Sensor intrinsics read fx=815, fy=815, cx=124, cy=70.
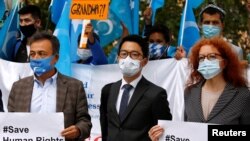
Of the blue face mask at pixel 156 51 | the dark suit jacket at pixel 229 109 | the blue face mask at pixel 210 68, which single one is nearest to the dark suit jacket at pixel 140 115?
the dark suit jacket at pixel 229 109

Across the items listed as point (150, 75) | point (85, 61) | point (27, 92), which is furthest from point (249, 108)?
point (85, 61)

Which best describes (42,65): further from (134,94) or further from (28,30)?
(28,30)

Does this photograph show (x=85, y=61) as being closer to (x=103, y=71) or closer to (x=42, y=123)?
(x=103, y=71)

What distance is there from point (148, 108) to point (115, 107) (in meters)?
0.32

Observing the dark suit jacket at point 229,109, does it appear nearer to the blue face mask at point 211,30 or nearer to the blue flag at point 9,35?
the blue face mask at point 211,30

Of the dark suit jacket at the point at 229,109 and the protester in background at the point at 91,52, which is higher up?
the protester in background at the point at 91,52

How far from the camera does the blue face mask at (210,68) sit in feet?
23.6

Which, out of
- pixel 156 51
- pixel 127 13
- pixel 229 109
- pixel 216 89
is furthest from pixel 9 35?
pixel 229 109

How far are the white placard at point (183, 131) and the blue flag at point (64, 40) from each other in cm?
301

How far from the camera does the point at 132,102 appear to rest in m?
7.52

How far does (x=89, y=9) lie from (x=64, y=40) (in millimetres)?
539

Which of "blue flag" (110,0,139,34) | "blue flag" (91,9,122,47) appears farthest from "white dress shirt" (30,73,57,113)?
"blue flag" (91,9,122,47)

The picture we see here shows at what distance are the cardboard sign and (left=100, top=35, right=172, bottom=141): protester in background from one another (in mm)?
2050

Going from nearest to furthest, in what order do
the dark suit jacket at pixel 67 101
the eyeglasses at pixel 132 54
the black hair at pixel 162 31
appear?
the dark suit jacket at pixel 67 101
the eyeglasses at pixel 132 54
the black hair at pixel 162 31
